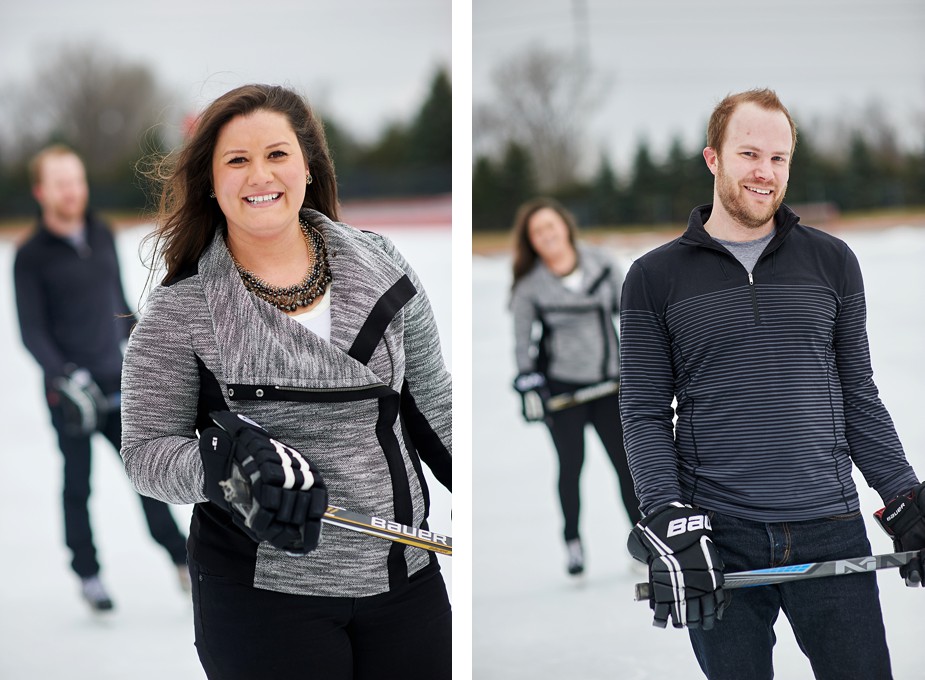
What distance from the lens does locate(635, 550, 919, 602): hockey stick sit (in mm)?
1408

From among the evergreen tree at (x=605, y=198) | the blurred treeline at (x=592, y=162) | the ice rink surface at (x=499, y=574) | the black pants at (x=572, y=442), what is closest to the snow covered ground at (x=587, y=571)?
the ice rink surface at (x=499, y=574)

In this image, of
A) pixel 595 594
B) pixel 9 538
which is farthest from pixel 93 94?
pixel 595 594

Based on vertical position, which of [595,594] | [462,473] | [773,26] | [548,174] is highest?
[773,26]

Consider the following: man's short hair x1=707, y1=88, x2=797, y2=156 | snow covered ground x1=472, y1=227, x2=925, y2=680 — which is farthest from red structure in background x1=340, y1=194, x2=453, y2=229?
man's short hair x1=707, y1=88, x2=797, y2=156

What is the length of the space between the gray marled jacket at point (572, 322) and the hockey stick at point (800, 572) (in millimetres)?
1848

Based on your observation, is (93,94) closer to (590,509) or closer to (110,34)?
(110,34)

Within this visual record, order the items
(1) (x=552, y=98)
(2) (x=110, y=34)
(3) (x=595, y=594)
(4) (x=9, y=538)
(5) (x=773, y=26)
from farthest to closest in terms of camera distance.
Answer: (2) (x=110, y=34) < (1) (x=552, y=98) < (5) (x=773, y=26) < (4) (x=9, y=538) < (3) (x=595, y=594)

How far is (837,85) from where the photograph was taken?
7344 mm

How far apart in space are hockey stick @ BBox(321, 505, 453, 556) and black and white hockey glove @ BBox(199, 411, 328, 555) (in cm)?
4

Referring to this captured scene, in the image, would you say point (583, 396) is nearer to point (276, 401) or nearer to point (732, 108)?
point (732, 108)

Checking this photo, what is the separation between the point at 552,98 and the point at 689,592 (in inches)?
296

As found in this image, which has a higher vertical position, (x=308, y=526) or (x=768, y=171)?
(x=768, y=171)

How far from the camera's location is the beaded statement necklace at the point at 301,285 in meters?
1.45

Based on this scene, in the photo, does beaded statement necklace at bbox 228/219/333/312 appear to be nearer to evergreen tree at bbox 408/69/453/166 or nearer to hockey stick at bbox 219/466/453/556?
hockey stick at bbox 219/466/453/556
